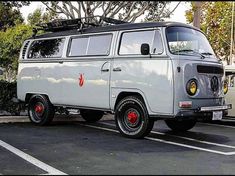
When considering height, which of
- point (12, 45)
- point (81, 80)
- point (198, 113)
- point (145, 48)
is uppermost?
point (12, 45)

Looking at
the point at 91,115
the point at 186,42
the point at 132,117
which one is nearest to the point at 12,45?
the point at 91,115

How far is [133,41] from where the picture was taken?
27.0 ft

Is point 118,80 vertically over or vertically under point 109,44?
under

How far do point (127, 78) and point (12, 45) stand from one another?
1109cm

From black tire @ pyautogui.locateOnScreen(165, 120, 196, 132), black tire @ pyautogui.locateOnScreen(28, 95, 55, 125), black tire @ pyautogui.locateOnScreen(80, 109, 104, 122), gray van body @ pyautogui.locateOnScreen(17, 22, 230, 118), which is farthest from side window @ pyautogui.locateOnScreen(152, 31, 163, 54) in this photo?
black tire @ pyautogui.locateOnScreen(80, 109, 104, 122)

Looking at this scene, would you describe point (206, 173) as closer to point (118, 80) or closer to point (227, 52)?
point (118, 80)

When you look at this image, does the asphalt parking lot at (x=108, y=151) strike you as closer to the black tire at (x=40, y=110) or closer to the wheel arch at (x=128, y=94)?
the black tire at (x=40, y=110)

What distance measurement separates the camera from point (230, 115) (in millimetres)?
10805

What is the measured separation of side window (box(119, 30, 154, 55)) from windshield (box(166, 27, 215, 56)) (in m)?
0.42

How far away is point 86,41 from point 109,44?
76 cm

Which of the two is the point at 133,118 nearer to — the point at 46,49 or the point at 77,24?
the point at 77,24

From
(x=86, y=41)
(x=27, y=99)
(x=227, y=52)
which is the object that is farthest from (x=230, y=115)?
(x=227, y=52)

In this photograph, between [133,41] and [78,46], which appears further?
[78,46]

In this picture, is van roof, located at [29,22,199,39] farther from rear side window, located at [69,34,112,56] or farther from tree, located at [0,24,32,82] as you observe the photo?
tree, located at [0,24,32,82]
